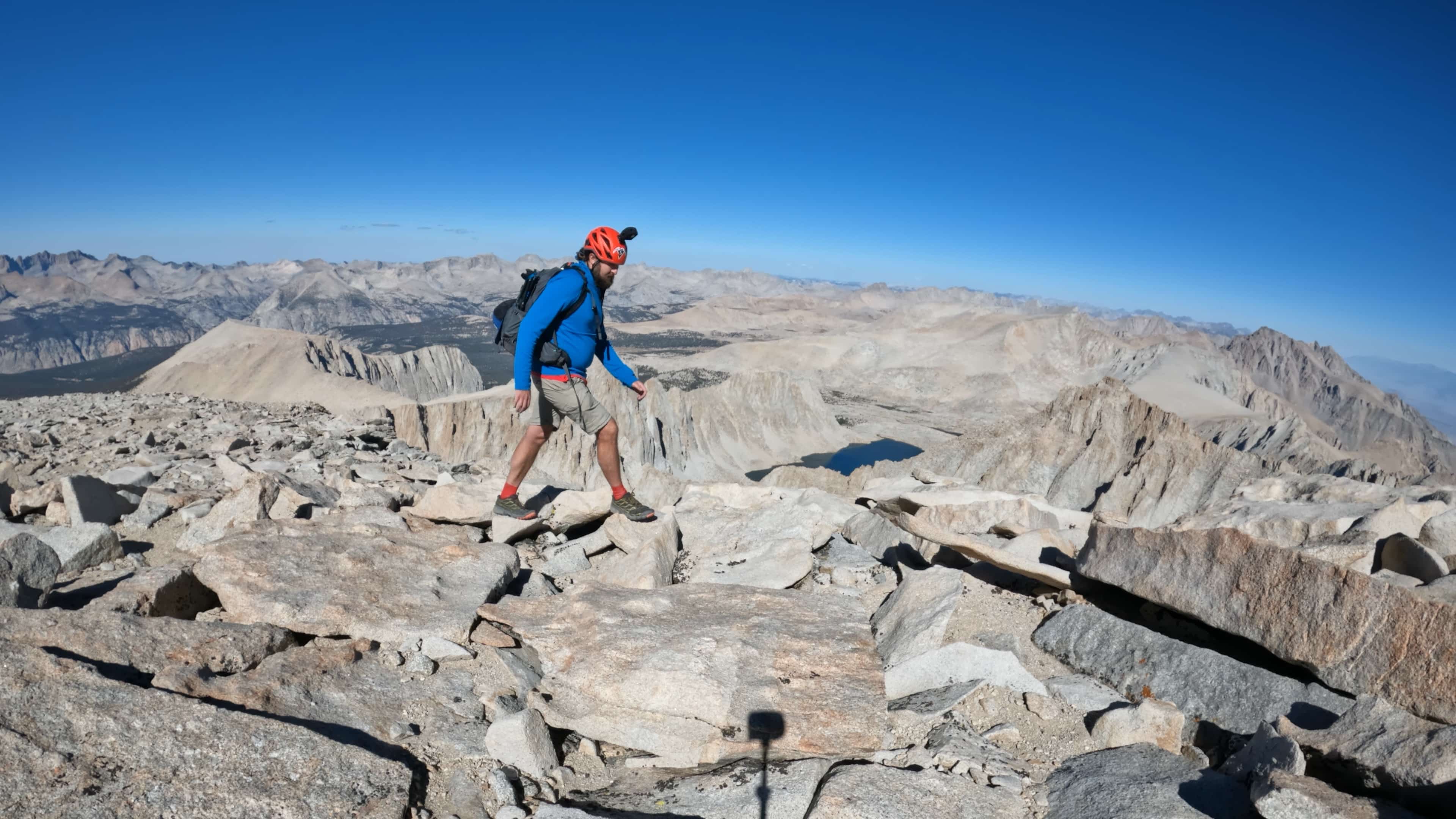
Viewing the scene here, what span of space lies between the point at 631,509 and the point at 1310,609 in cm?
419

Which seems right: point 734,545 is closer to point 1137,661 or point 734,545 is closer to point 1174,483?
point 1137,661

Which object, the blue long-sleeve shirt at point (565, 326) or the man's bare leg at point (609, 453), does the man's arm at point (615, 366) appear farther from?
the man's bare leg at point (609, 453)

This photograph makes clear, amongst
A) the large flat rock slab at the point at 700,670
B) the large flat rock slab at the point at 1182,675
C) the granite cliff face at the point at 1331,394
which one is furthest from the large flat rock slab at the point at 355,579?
the granite cliff face at the point at 1331,394

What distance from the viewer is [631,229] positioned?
5062mm

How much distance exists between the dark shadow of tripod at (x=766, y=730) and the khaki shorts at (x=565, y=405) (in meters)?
2.52

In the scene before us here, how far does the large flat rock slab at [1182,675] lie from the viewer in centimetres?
310

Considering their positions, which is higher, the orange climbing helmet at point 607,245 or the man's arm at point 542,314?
the orange climbing helmet at point 607,245

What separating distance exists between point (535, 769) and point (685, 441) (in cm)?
5323

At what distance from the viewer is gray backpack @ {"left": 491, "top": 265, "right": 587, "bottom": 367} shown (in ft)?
16.1

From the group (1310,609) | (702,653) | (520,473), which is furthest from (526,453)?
(1310,609)

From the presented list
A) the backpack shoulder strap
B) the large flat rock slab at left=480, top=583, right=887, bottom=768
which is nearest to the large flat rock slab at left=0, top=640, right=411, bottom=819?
the large flat rock slab at left=480, top=583, right=887, bottom=768

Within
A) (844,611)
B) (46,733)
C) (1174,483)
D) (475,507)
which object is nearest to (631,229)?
(475,507)

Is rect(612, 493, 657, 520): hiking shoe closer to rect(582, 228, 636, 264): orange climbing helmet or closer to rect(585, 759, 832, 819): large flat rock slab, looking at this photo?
rect(582, 228, 636, 264): orange climbing helmet

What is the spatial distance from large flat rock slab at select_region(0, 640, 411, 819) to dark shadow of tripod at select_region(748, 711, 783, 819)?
4.32ft
